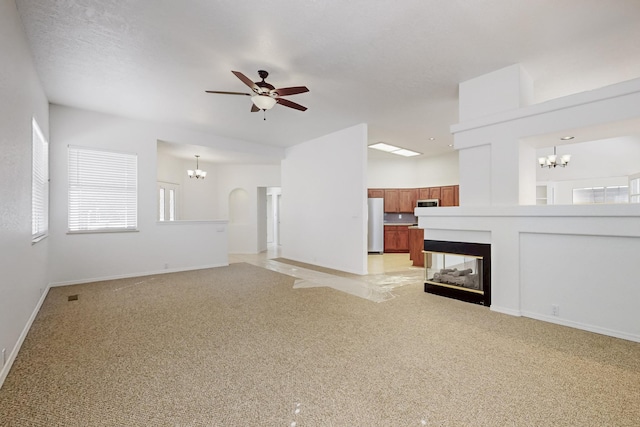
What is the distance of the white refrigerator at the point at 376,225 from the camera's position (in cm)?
918

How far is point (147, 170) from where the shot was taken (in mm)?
5727

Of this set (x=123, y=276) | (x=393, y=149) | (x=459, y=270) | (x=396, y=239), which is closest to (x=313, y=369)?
(x=459, y=270)

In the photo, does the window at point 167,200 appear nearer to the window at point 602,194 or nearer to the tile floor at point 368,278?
the tile floor at point 368,278

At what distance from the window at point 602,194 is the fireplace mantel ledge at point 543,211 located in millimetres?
7037

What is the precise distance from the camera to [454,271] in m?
4.29

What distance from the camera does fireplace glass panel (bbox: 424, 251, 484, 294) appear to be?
3900mm

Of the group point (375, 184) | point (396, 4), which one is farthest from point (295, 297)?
point (375, 184)

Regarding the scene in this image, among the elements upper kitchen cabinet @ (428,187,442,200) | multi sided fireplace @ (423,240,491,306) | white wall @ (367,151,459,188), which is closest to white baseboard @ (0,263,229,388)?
multi sided fireplace @ (423,240,491,306)

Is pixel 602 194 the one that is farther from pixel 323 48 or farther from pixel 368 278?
pixel 323 48

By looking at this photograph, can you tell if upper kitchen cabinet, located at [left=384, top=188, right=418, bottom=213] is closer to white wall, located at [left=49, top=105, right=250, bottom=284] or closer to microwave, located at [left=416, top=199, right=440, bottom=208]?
microwave, located at [left=416, top=199, right=440, bottom=208]

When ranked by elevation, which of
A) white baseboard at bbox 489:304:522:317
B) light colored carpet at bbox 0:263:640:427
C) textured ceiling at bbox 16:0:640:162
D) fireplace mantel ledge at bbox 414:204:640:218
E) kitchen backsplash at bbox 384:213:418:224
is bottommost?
light colored carpet at bbox 0:263:640:427

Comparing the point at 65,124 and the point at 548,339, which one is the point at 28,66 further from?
the point at 548,339

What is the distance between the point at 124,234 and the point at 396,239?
7.43 metres

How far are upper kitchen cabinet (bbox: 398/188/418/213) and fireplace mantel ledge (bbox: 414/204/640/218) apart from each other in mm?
5341
